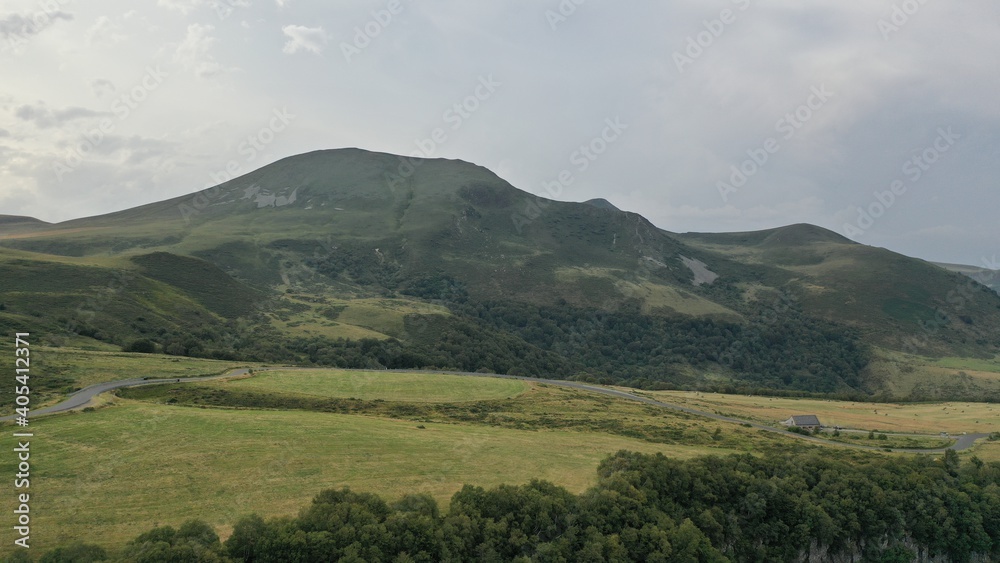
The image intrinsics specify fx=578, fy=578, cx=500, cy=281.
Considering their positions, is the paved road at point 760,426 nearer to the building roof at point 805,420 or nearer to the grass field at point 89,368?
the building roof at point 805,420

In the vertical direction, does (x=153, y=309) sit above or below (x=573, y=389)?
above

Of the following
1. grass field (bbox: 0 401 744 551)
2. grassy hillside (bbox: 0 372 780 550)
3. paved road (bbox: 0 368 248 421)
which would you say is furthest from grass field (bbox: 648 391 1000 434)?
paved road (bbox: 0 368 248 421)

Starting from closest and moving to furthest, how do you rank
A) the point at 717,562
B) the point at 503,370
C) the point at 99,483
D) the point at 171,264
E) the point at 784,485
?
1. the point at 99,483
2. the point at 717,562
3. the point at 784,485
4. the point at 503,370
5. the point at 171,264

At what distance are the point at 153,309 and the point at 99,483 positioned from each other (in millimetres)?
104147

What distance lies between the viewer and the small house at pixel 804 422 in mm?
81438

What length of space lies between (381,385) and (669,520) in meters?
55.3

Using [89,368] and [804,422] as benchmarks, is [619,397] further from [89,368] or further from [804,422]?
[89,368]

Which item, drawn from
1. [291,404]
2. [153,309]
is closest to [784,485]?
[291,404]

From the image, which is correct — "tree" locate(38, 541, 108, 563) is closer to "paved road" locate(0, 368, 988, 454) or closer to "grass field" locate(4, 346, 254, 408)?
"paved road" locate(0, 368, 988, 454)

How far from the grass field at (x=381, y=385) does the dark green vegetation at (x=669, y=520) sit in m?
41.3

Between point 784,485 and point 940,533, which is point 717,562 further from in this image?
point 940,533

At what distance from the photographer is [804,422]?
8175 centimetres

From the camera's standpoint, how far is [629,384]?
139375mm

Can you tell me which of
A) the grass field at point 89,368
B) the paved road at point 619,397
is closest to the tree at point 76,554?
the paved road at point 619,397
